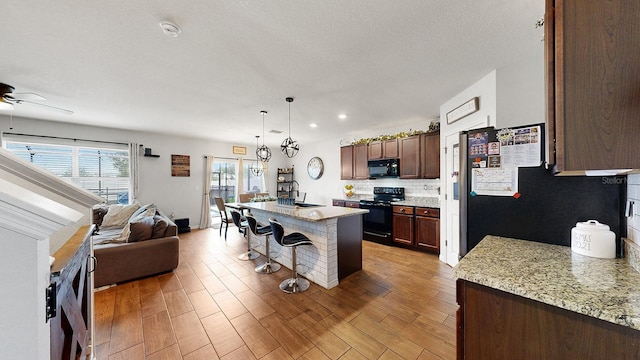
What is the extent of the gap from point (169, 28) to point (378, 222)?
166 inches

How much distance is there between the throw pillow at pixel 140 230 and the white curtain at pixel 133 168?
2.68 metres

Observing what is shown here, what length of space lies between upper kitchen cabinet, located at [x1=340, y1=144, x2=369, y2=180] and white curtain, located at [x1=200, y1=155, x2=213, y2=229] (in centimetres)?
365

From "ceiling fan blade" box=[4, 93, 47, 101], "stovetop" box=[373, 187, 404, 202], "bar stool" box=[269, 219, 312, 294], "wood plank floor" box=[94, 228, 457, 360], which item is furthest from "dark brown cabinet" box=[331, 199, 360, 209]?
"ceiling fan blade" box=[4, 93, 47, 101]

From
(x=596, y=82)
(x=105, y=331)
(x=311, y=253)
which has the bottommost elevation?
(x=105, y=331)

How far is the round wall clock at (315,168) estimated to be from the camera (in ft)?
22.5

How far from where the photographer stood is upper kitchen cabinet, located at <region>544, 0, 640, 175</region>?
74 centimetres

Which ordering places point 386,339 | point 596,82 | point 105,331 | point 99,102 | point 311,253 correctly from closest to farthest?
point 596,82 < point 386,339 < point 105,331 < point 311,253 < point 99,102

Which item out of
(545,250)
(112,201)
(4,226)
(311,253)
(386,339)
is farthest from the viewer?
(112,201)

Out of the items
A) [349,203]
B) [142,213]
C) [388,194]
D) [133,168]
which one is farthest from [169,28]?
[133,168]

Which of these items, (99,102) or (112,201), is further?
(112,201)

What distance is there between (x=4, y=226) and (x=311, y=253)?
8.52ft

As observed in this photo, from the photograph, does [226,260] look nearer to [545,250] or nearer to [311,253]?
[311,253]

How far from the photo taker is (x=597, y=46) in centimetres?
78

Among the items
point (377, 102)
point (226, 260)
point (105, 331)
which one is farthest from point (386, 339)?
point (377, 102)
